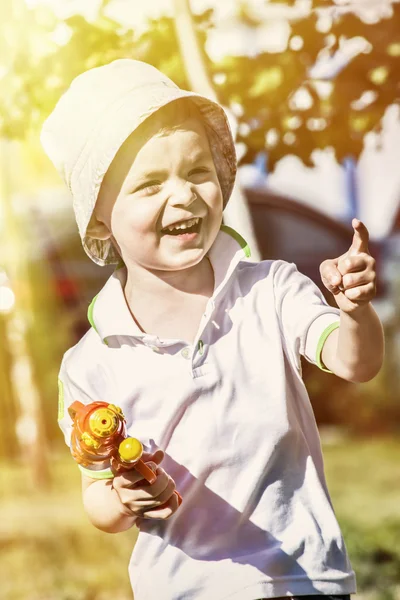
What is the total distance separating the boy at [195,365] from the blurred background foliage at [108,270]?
0.24m

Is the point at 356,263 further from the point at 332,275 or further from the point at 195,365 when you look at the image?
the point at 195,365

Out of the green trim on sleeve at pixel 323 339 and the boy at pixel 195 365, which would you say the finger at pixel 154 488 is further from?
the green trim on sleeve at pixel 323 339

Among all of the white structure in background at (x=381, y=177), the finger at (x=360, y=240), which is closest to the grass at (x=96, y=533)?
the white structure in background at (x=381, y=177)

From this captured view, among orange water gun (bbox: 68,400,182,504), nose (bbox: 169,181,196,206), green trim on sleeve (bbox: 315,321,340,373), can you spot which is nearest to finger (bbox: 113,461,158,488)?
orange water gun (bbox: 68,400,182,504)

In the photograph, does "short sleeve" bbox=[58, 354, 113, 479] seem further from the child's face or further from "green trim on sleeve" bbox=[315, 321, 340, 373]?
"green trim on sleeve" bbox=[315, 321, 340, 373]

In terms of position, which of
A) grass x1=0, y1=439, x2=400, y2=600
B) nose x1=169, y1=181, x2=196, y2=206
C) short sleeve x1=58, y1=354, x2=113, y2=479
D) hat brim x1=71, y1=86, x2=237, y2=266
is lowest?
grass x1=0, y1=439, x2=400, y2=600

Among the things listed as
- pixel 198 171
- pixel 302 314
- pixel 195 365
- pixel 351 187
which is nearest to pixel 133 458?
pixel 195 365

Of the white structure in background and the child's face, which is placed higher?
the child's face

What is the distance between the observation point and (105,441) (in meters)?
0.93

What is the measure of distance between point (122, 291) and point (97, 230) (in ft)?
0.31

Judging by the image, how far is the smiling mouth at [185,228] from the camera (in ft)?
3.53

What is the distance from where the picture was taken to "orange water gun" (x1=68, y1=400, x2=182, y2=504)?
0.92m

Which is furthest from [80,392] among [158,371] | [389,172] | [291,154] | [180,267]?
[389,172]

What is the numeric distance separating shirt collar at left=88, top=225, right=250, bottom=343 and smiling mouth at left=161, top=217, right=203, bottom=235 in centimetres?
6
